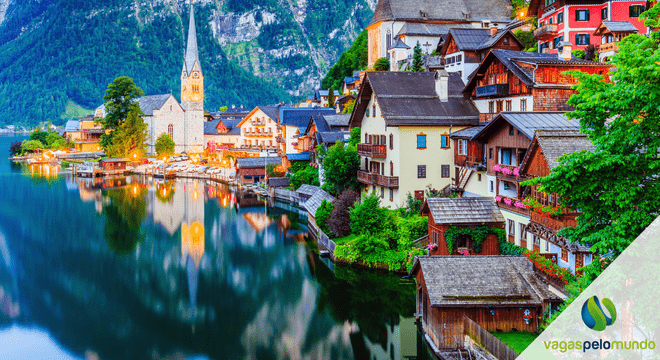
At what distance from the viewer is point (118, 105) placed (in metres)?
102

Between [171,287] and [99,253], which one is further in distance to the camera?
[99,253]

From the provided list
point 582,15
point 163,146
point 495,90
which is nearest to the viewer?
point 495,90

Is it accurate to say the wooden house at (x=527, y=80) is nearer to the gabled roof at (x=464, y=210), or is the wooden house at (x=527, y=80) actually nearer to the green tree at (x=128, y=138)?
the gabled roof at (x=464, y=210)

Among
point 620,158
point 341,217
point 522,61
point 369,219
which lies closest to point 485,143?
point 522,61

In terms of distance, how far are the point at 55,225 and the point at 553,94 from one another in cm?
3929

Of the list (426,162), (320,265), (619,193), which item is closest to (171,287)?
(320,265)

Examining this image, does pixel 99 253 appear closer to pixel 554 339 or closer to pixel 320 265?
pixel 320 265

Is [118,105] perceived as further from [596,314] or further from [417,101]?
[596,314]

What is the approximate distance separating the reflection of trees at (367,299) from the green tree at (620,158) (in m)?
11.9

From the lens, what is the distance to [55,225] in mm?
49031

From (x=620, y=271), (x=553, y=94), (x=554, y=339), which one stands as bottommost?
(x=554, y=339)

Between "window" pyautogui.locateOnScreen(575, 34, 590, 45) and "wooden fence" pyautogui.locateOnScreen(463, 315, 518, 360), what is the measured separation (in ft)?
106

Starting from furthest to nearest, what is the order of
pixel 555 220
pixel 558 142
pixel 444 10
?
pixel 444 10 → pixel 558 142 → pixel 555 220

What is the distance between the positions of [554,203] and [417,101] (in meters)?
16.7
